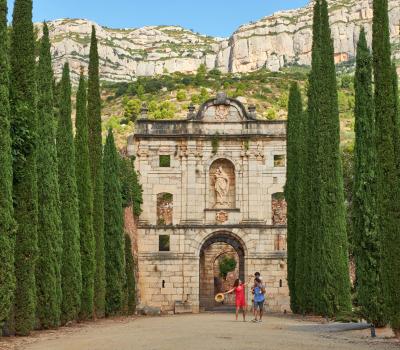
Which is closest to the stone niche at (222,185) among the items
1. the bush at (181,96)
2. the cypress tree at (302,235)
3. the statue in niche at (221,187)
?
the statue in niche at (221,187)

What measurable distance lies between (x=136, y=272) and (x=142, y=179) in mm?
4884

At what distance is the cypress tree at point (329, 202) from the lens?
70.8ft

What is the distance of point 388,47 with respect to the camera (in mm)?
15234

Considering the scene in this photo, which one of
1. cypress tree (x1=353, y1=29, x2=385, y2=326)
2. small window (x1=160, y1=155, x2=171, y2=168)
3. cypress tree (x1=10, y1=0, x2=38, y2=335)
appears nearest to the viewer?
cypress tree (x1=10, y1=0, x2=38, y2=335)

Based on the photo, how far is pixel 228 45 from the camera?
496 feet

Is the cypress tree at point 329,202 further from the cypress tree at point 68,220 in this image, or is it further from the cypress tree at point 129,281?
the cypress tree at point 129,281

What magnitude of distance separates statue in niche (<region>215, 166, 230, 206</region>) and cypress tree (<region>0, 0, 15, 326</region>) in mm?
22298

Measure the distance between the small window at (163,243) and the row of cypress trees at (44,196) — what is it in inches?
358

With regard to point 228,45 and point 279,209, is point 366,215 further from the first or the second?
point 228,45

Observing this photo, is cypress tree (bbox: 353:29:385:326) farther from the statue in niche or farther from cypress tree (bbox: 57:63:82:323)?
the statue in niche

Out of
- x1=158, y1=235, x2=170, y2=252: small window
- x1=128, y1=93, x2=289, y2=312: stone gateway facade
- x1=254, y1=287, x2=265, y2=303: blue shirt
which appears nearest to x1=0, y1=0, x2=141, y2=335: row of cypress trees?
x1=254, y1=287, x2=265, y2=303: blue shirt

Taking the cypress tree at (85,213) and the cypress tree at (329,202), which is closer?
the cypress tree at (329,202)

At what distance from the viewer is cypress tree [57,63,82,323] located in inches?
784

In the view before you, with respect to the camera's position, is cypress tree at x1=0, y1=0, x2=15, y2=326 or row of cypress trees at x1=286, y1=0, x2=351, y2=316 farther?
row of cypress trees at x1=286, y1=0, x2=351, y2=316
